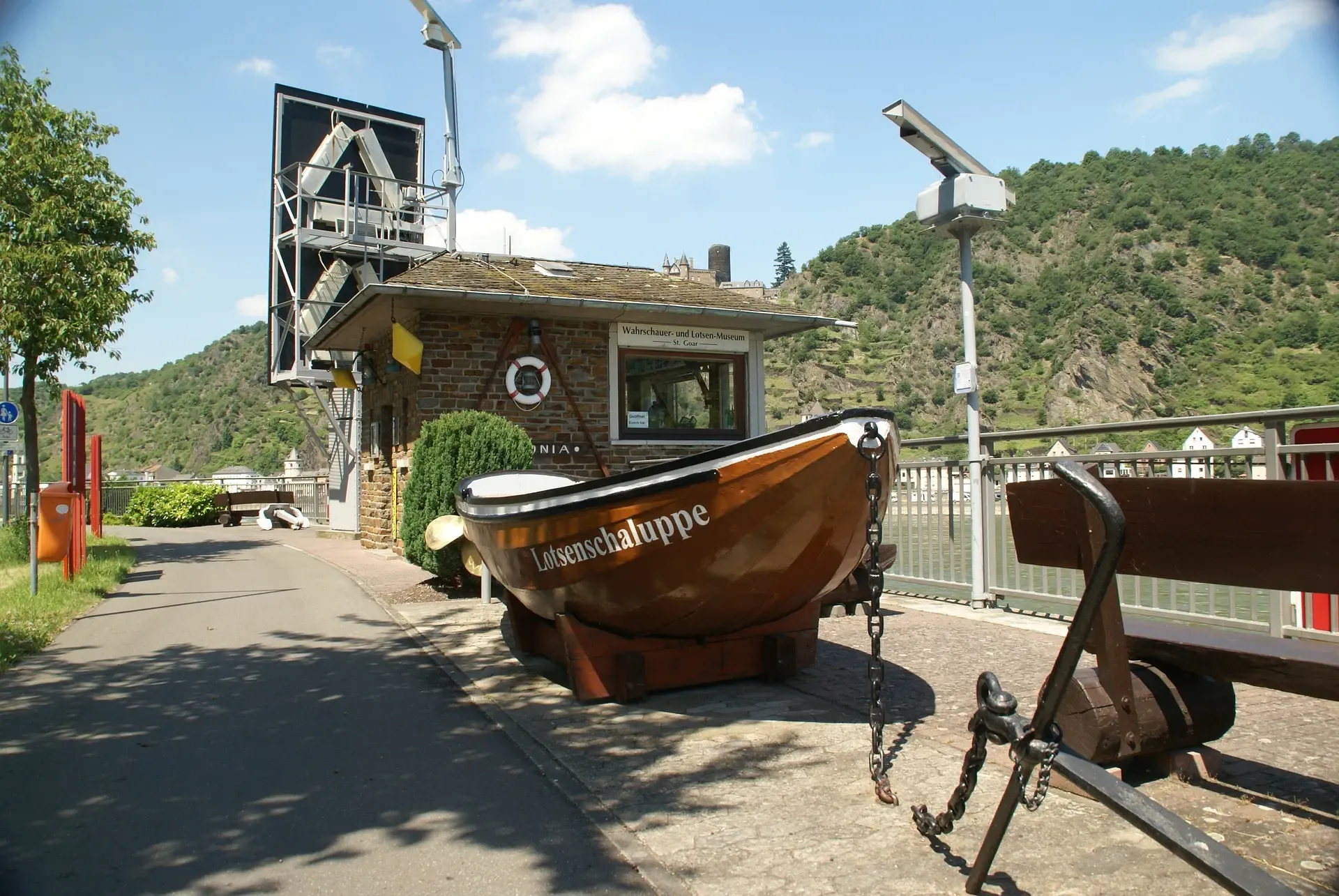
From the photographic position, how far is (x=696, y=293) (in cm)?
1459

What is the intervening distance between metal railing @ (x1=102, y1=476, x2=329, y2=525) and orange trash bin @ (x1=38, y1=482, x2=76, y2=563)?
13.2 m

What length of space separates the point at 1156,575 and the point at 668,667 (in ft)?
9.31

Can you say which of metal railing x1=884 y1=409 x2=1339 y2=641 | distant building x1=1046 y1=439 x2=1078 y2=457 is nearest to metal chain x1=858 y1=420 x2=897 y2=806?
metal railing x1=884 y1=409 x2=1339 y2=641

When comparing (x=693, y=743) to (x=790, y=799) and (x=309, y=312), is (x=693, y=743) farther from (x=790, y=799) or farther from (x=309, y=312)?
(x=309, y=312)

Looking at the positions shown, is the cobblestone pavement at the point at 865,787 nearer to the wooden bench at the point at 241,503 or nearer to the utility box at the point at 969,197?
the utility box at the point at 969,197

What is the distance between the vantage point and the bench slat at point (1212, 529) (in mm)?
2973

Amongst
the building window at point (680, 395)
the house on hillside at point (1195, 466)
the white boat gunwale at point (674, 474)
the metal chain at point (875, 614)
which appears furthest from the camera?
the building window at point (680, 395)

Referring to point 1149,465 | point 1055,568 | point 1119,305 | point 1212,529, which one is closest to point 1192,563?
point 1212,529

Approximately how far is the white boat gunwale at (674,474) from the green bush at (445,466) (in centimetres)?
430

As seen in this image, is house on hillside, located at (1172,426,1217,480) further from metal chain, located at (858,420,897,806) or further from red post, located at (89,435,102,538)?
red post, located at (89,435,102,538)

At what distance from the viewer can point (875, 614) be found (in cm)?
418

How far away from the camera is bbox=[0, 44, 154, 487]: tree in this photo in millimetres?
13359

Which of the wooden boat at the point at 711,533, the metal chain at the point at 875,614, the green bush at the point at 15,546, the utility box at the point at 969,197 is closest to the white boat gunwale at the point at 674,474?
the wooden boat at the point at 711,533

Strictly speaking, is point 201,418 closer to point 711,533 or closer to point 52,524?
point 52,524
